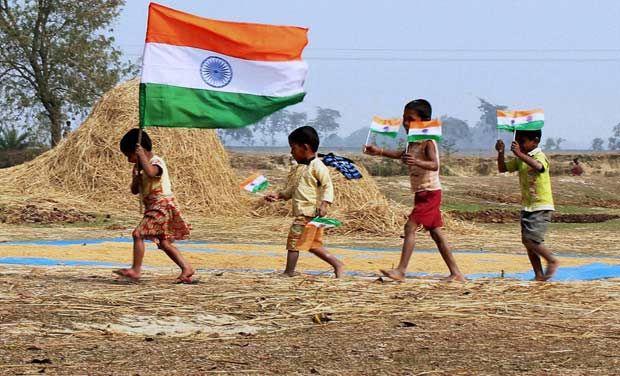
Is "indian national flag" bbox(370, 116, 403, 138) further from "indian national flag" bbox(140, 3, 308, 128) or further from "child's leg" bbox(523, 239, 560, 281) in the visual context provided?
"child's leg" bbox(523, 239, 560, 281)

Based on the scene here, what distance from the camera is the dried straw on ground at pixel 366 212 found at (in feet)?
56.9

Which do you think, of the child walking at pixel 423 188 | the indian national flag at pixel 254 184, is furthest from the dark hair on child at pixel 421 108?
the indian national flag at pixel 254 184

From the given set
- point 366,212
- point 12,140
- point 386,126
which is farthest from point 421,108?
point 12,140

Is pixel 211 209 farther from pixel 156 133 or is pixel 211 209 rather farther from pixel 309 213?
pixel 309 213

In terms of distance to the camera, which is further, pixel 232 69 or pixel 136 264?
pixel 232 69

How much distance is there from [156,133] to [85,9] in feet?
55.7

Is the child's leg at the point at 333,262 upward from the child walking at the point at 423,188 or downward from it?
downward

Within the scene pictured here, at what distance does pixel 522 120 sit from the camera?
31.2 ft

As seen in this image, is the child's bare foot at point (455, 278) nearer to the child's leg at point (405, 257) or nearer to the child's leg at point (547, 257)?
the child's leg at point (405, 257)

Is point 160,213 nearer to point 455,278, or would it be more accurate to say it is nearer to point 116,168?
point 455,278

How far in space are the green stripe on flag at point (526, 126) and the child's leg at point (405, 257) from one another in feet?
3.80

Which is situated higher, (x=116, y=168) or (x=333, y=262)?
(x=116, y=168)

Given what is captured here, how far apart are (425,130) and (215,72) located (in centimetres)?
204

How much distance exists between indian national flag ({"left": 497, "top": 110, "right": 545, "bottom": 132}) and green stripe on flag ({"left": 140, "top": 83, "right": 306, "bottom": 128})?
1.94 metres
